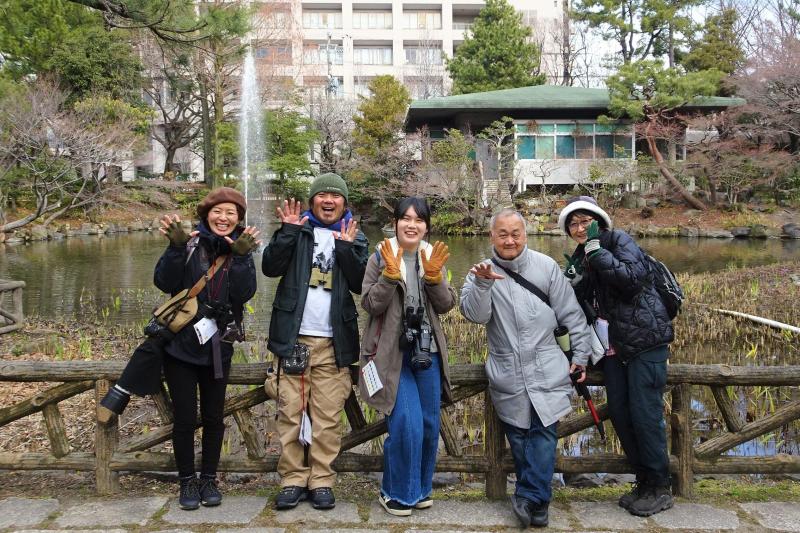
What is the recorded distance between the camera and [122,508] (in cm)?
301

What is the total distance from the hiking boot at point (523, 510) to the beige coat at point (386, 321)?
704 millimetres

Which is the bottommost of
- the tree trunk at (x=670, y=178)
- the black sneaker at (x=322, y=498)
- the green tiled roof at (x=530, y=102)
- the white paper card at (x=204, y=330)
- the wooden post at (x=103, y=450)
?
the black sneaker at (x=322, y=498)

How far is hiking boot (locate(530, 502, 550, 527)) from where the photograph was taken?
283 centimetres

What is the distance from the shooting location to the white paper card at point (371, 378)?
2.85 meters

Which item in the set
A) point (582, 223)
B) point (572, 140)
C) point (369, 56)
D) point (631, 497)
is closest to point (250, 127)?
point (572, 140)

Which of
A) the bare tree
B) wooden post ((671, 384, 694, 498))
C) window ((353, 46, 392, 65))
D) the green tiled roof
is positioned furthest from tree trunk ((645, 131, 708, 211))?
wooden post ((671, 384, 694, 498))

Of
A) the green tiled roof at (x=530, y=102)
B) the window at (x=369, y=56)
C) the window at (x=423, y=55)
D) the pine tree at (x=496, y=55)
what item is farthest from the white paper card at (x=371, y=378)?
the window at (x=369, y=56)

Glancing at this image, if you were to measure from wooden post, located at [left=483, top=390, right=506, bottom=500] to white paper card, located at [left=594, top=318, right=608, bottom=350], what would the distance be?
610mm

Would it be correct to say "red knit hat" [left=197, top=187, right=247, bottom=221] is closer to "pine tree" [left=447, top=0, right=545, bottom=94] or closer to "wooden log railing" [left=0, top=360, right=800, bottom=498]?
"wooden log railing" [left=0, top=360, right=800, bottom=498]

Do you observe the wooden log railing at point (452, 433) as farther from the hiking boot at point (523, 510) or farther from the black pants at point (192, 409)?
the hiking boot at point (523, 510)

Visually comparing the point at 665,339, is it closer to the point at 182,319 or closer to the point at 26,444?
the point at 182,319

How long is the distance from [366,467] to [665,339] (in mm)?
1588

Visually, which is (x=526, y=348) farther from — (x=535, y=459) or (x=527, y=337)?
(x=535, y=459)

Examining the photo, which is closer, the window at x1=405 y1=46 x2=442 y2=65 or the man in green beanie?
the man in green beanie
